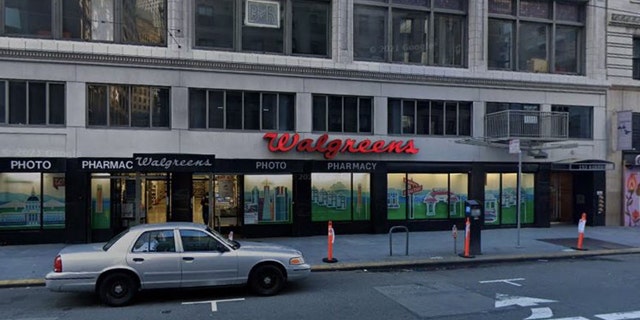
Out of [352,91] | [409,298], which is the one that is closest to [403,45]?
[352,91]

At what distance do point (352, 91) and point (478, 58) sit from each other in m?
5.59

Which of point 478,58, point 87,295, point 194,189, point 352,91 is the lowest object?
point 87,295

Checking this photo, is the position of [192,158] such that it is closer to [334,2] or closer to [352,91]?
[352,91]

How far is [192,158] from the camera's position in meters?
15.3

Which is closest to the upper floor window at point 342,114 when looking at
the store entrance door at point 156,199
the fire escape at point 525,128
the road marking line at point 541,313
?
the fire escape at point 525,128

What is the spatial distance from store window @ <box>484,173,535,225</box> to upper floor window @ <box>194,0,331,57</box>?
28.4 feet

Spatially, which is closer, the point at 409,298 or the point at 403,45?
the point at 409,298

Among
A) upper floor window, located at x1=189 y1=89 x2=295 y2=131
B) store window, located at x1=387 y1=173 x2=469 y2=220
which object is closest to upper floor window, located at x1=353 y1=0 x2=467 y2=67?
upper floor window, located at x1=189 y1=89 x2=295 y2=131

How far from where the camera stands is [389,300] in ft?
29.7

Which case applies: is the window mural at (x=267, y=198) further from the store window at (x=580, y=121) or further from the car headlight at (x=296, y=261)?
the store window at (x=580, y=121)

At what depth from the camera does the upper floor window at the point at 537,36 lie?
2027 centimetres

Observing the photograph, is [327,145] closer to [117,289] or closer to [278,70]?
[278,70]

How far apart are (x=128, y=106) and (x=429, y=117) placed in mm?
11072

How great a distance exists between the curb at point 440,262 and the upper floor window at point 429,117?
258 inches
